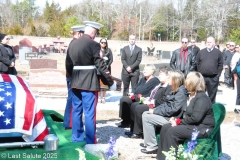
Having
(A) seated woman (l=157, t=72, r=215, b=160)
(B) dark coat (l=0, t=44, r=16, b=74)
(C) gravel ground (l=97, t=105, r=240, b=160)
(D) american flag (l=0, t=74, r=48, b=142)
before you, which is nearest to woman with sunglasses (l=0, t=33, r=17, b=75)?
(B) dark coat (l=0, t=44, r=16, b=74)

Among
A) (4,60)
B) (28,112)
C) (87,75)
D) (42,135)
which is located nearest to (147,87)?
(87,75)

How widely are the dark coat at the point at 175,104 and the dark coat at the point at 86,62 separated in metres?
0.97

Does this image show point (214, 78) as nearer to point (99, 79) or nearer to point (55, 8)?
point (99, 79)

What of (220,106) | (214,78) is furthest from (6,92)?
(214,78)

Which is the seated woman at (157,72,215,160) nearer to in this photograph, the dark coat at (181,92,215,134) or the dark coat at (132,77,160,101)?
the dark coat at (181,92,215,134)

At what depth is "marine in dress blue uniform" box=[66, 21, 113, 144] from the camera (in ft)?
16.8

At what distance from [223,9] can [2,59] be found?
5178 centimetres

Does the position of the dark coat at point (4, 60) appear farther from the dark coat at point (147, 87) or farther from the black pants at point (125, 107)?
the dark coat at point (147, 87)

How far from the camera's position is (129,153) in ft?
18.4

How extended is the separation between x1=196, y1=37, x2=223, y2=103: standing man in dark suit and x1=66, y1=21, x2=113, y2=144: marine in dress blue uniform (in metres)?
4.07

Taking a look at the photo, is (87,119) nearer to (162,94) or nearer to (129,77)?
(162,94)

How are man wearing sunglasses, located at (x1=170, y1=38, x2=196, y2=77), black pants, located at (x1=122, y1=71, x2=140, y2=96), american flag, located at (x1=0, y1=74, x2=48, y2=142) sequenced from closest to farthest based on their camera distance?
american flag, located at (x1=0, y1=74, x2=48, y2=142) → man wearing sunglasses, located at (x1=170, y1=38, x2=196, y2=77) → black pants, located at (x1=122, y1=71, x2=140, y2=96)

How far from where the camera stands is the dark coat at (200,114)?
4707 mm

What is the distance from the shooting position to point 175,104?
537 centimetres
